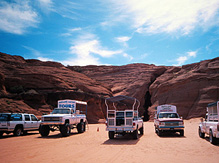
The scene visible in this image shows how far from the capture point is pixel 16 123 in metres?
17.3

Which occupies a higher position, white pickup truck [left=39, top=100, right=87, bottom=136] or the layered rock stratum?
the layered rock stratum

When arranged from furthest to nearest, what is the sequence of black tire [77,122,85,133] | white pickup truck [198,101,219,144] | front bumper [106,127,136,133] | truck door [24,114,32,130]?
black tire [77,122,85,133] → truck door [24,114,32,130] → front bumper [106,127,136,133] → white pickup truck [198,101,219,144]

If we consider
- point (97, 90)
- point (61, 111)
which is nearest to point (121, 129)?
point (61, 111)

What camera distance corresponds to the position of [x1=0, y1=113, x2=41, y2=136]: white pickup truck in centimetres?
1628

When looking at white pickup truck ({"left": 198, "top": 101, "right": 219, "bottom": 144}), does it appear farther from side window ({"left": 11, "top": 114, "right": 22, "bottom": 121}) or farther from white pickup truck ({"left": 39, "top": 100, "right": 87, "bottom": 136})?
side window ({"left": 11, "top": 114, "right": 22, "bottom": 121})

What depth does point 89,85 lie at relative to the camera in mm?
54438

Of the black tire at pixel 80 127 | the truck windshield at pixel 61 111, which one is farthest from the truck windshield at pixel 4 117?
the black tire at pixel 80 127

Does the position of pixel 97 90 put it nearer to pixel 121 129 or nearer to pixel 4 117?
pixel 4 117

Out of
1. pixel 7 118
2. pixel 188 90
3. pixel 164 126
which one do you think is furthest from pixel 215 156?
pixel 188 90

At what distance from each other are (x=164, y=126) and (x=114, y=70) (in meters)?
54.7

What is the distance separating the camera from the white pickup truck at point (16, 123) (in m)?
16.3

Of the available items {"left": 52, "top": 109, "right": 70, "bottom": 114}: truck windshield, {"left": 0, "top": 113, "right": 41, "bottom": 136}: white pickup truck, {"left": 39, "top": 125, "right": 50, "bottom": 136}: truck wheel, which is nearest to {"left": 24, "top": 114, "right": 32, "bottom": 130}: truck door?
{"left": 0, "top": 113, "right": 41, "bottom": 136}: white pickup truck

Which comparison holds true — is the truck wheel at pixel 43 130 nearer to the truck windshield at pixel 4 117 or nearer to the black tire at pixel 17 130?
the black tire at pixel 17 130

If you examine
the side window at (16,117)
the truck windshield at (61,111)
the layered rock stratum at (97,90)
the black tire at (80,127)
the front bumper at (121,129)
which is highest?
the layered rock stratum at (97,90)
